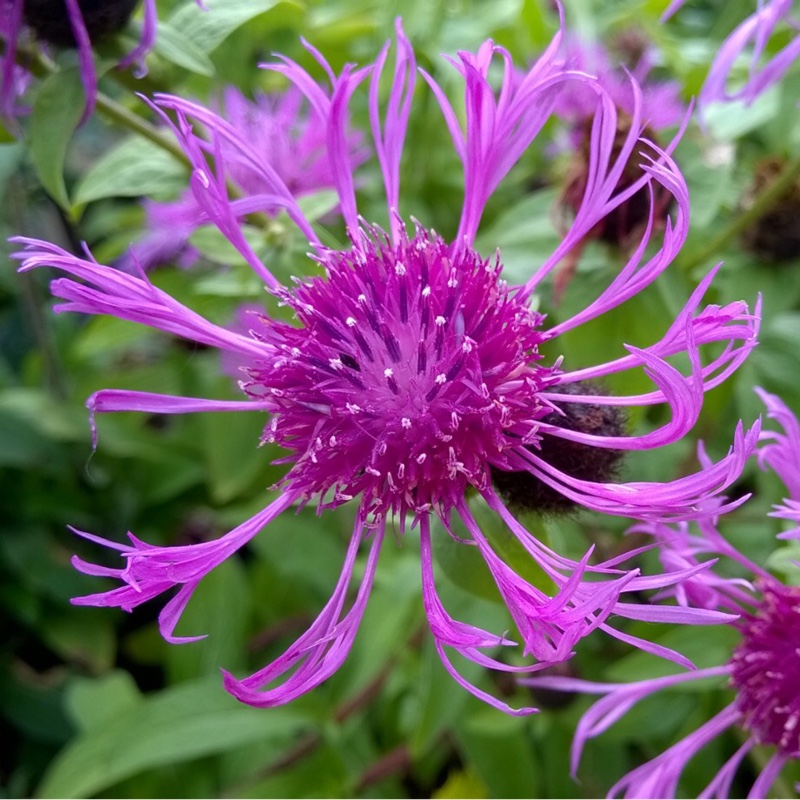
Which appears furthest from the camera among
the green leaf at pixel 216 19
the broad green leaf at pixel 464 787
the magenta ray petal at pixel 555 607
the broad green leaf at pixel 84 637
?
the broad green leaf at pixel 84 637

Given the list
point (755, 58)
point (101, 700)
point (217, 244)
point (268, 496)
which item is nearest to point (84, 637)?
point (101, 700)

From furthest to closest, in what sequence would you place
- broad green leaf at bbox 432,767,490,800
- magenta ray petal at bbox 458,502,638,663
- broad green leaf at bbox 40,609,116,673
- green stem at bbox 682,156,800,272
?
broad green leaf at bbox 40,609,116,673 < broad green leaf at bbox 432,767,490,800 < green stem at bbox 682,156,800,272 < magenta ray petal at bbox 458,502,638,663

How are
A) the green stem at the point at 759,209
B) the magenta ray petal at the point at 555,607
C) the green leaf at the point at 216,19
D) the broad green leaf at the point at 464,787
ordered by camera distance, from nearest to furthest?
the magenta ray petal at the point at 555,607, the green leaf at the point at 216,19, the green stem at the point at 759,209, the broad green leaf at the point at 464,787

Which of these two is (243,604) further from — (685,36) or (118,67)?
(685,36)

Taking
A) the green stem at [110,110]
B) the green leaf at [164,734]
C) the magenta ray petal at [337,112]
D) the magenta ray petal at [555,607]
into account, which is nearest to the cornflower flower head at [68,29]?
the green stem at [110,110]

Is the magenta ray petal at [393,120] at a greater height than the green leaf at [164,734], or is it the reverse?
the magenta ray petal at [393,120]

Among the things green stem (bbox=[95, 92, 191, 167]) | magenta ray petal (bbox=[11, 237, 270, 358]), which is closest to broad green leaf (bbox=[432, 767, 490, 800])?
magenta ray petal (bbox=[11, 237, 270, 358])

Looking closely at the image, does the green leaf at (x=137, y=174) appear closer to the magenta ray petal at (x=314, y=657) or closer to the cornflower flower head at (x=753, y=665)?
the magenta ray petal at (x=314, y=657)

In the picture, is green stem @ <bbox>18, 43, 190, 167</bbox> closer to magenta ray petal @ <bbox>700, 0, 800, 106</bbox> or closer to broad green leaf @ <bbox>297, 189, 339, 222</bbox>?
broad green leaf @ <bbox>297, 189, 339, 222</bbox>
